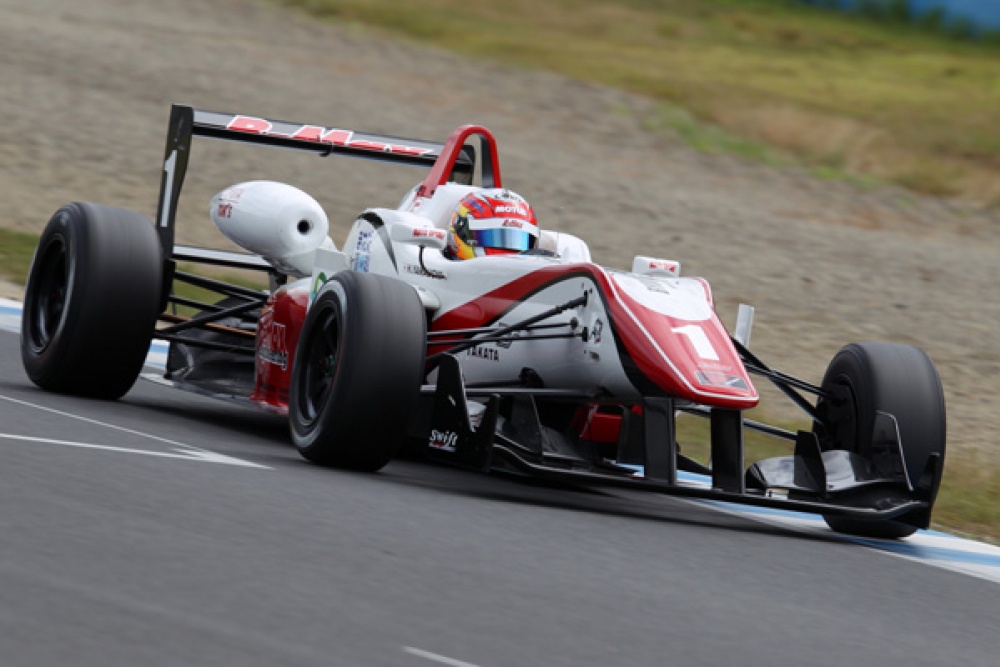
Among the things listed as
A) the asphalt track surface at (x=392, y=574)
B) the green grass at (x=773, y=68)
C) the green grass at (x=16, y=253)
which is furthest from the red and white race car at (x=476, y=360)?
the green grass at (x=773, y=68)

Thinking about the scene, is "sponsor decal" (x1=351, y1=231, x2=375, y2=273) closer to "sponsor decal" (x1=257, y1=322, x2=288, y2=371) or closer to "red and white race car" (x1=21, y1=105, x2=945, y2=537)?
"red and white race car" (x1=21, y1=105, x2=945, y2=537)

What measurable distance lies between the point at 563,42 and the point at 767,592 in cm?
2809

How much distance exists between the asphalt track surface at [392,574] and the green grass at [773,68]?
1903 centimetres

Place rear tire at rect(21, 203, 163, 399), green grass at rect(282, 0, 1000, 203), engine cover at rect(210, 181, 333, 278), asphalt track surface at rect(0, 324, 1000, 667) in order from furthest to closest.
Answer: green grass at rect(282, 0, 1000, 203) → engine cover at rect(210, 181, 333, 278) → rear tire at rect(21, 203, 163, 399) → asphalt track surface at rect(0, 324, 1000, 667)

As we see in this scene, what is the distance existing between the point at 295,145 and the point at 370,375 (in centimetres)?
327

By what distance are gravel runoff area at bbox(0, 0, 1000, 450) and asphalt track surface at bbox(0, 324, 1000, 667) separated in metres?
5.39

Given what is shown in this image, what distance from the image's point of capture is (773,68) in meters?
33.7

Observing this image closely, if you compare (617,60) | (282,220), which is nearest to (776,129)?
(617,60)

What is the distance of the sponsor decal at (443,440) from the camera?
303 inches

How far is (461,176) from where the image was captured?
1131 cm

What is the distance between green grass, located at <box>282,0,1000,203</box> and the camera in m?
27.1

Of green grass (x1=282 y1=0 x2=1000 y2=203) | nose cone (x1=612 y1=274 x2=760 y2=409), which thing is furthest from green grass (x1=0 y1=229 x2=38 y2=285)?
green grass (x1=282 y1=0 x2=1000 y2=203)

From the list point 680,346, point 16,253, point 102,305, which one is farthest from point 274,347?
point 16,253

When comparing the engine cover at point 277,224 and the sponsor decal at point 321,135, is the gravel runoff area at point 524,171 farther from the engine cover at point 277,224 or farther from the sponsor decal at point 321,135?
the engine cover at point 277,224
